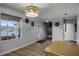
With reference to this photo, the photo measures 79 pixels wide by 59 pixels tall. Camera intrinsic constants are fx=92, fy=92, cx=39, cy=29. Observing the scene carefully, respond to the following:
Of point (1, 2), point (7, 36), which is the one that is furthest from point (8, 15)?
point (7, 36)

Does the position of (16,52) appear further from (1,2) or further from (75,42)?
(75,42)

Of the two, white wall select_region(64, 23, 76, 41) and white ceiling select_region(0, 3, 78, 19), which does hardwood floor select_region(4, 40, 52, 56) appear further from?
white ceiling select_region(0, 3, 78, 19)

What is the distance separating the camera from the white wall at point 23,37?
1454mm

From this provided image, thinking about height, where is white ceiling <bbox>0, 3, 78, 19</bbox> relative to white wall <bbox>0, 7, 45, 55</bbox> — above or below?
above

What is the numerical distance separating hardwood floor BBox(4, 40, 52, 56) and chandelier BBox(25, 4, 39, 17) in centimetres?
52

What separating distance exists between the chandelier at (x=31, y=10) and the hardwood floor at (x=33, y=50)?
522mm

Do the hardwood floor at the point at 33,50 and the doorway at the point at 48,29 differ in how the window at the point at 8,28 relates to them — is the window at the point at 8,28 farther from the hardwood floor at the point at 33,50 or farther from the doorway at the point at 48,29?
the doorway at the point at 48,29

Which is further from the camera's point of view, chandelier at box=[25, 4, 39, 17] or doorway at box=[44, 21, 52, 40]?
doorway at box=[44, 21, 52, 40]

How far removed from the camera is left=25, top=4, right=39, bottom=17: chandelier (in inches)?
56.7

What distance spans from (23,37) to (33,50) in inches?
Answer: 11.8

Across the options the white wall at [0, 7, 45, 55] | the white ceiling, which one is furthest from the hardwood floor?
the white ceiling

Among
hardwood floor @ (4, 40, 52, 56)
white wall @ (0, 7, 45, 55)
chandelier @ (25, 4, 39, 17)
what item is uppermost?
chandelier @ (25, 4, 39, 17)

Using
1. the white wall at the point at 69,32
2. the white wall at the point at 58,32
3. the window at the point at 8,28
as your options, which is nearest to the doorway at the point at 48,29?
the white wall at the point at 58,32

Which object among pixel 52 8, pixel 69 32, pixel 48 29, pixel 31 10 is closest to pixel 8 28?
pixel 31 10
